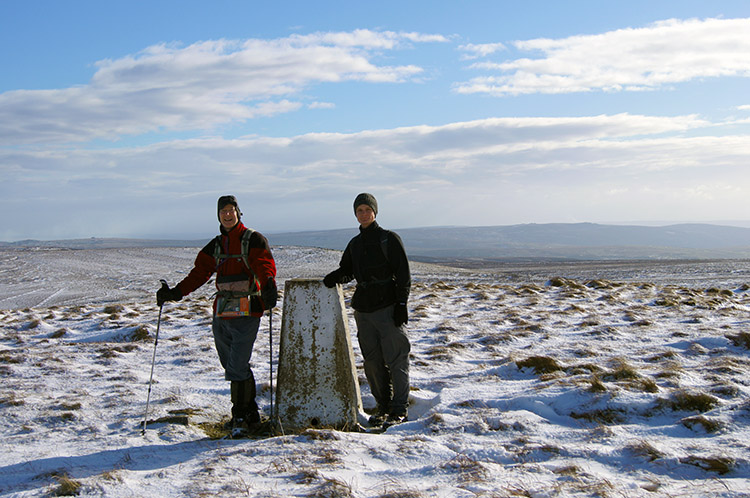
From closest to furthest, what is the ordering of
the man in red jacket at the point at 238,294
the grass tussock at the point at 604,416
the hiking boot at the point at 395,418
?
the grass tussock at the point at 604,416
the man in red jacket at the point at 238,294
the hiking boot at the point at 395,418

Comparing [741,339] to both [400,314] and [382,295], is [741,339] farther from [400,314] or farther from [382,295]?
[382,295]

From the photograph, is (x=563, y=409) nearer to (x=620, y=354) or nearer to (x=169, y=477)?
(x=620, y=354)

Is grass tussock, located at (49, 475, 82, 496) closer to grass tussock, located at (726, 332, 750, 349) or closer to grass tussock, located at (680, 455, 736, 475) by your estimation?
grass tussock, located at (680, 455, 736, 475)

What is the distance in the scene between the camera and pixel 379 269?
5625 millimetres

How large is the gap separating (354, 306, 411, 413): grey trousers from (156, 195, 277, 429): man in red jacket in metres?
1.12

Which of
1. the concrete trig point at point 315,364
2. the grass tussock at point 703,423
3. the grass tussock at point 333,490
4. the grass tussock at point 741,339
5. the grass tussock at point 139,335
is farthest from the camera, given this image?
the grass tussock at point 139,335

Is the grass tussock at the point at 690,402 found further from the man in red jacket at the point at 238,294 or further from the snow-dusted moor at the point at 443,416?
the man in red jacket at the point at 238,294

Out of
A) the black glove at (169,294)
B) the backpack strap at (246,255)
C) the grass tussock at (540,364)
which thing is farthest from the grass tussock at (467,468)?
the black glove at (169,294)

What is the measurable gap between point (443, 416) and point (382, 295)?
1.36m

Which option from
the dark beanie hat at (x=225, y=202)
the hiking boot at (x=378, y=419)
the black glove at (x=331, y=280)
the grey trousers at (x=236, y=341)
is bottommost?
the hiking boot at (x=378, y=419)

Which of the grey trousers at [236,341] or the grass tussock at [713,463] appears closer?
the grass tussock at [713,463]

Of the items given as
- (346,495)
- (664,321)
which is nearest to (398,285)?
(346,495)

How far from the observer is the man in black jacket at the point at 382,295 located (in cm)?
557

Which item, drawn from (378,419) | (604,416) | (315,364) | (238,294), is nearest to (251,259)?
(238,294)
